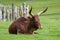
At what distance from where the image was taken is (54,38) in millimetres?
15008

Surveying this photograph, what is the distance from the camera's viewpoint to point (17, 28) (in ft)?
54.6

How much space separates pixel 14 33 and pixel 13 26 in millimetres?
361

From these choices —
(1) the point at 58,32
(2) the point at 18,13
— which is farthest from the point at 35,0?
(1) the point at 58,32

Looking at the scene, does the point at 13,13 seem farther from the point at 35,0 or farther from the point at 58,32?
the point at 35,0

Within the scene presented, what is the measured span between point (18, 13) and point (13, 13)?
0.71 m

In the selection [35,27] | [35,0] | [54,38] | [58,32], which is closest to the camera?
[54,38]

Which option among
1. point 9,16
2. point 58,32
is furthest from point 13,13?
point 58,32

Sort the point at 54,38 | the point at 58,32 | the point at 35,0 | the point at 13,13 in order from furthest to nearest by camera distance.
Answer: the point at 35,0
the point at 13,13
the point at 58,32
the point at 54,38

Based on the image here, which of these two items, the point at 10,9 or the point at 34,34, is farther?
the point at 10,9

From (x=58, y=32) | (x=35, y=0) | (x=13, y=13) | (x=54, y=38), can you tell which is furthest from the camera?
(x=35, y=0)

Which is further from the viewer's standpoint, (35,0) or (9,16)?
(35,0)

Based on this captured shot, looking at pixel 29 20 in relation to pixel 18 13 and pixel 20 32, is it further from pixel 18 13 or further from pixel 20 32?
pixel 18 13

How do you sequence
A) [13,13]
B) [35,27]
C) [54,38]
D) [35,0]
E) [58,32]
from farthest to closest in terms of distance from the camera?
[35,0], [13,13], [58,32], [35,27], [54,38]

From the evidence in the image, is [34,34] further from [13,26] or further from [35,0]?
[35,0]
